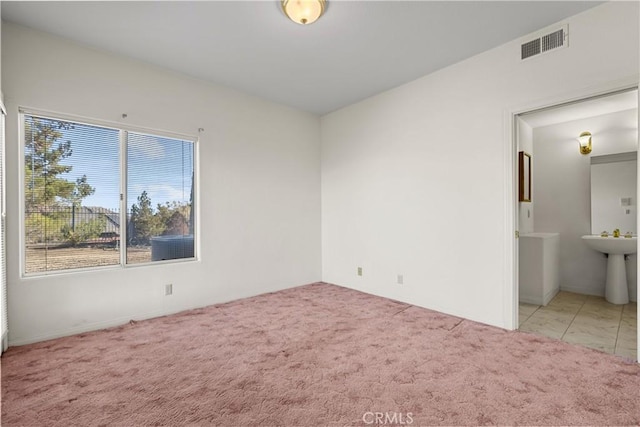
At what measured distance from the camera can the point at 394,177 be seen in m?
4.16

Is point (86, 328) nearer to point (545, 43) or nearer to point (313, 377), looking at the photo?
point (313, 377)

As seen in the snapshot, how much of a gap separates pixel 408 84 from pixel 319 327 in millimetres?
3169

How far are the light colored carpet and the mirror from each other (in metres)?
2.56

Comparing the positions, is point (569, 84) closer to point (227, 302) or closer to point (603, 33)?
point (603, 33)

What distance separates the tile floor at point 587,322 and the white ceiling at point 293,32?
290 cm

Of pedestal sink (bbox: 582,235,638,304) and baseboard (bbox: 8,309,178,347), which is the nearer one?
baseboard (bbox: 8,309,178,347)

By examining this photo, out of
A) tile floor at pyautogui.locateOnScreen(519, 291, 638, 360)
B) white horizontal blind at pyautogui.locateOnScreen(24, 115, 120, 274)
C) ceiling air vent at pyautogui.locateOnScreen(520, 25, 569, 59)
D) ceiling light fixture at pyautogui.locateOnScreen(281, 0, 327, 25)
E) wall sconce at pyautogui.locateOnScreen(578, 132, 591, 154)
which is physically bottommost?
tile floor at pyautogui.locateOnScreen(519, 291, 638, 360)

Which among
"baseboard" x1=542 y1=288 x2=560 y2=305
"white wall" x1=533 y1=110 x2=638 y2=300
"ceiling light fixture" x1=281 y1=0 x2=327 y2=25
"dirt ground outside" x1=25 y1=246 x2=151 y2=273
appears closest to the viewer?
"ceiling light fixture" x1=281 y1=0 x2=327 y2=25

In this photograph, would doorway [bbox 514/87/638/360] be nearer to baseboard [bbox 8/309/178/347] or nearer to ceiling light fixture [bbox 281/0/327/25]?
ceiling light fixture [bbox 281/0/327/25]

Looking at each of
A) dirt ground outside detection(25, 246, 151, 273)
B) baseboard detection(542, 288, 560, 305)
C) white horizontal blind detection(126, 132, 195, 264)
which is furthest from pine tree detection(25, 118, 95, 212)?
baseboard detection(542, 288, 560, 305)

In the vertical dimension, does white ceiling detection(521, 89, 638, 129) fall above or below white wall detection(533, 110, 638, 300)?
above

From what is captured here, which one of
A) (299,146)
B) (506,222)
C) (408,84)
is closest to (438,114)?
(408,84)

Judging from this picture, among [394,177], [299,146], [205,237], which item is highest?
[299,146]

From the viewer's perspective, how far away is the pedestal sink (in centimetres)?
383
